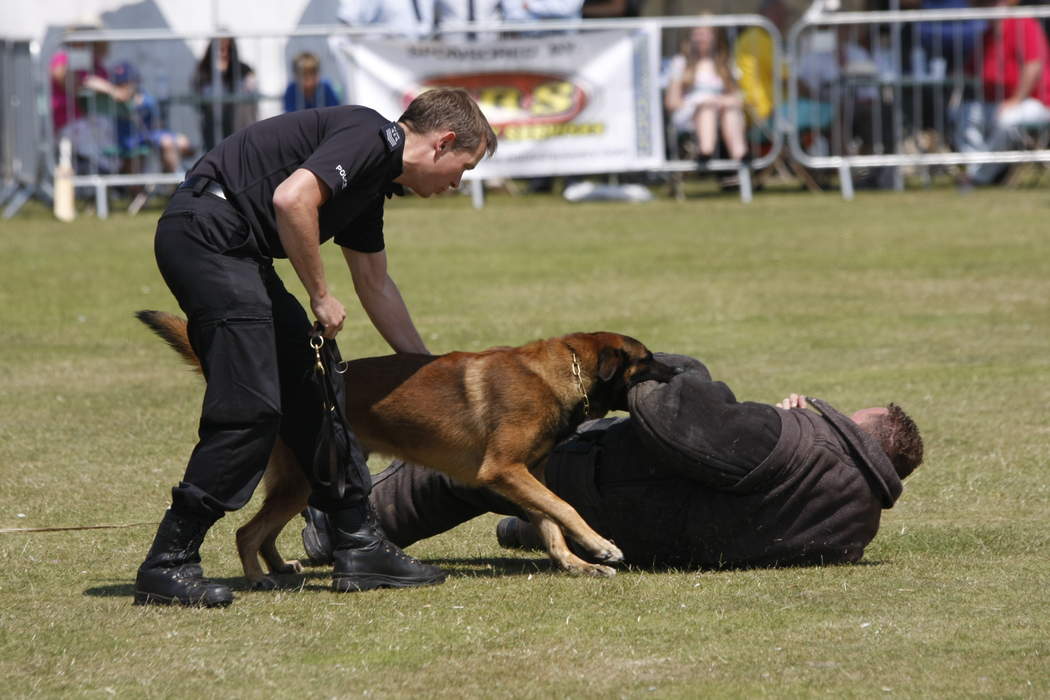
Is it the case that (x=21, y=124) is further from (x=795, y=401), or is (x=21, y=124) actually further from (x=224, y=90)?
(x=795, y=401)

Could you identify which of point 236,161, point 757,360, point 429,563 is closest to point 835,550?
point 429,563

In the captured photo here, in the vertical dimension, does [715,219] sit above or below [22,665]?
below

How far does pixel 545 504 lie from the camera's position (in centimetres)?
515

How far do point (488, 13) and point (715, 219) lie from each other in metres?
3.47

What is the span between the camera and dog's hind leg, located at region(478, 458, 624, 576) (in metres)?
5.14

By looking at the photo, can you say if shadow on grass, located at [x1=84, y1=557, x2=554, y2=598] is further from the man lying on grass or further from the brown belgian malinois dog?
the man lying on grass

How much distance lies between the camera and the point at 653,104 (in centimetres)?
1542

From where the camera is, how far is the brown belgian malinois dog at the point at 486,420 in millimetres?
5156

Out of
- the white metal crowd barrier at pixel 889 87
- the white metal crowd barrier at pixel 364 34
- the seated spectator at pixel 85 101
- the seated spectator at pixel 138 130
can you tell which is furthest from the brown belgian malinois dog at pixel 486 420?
the seated spectator at pixel 138 130

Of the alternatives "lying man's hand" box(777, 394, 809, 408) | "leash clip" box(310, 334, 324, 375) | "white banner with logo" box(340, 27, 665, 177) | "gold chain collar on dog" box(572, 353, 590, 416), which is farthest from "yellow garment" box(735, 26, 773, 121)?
"leash clip" box(310, 334, 324, 375)

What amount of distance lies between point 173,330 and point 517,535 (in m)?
1.48

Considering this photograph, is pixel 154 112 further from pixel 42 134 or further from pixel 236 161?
pixel 236 161

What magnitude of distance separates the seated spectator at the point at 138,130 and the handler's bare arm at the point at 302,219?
40.5ft

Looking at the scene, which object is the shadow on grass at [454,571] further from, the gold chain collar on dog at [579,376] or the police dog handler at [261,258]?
the gold chain collar on dog at [579,376]
